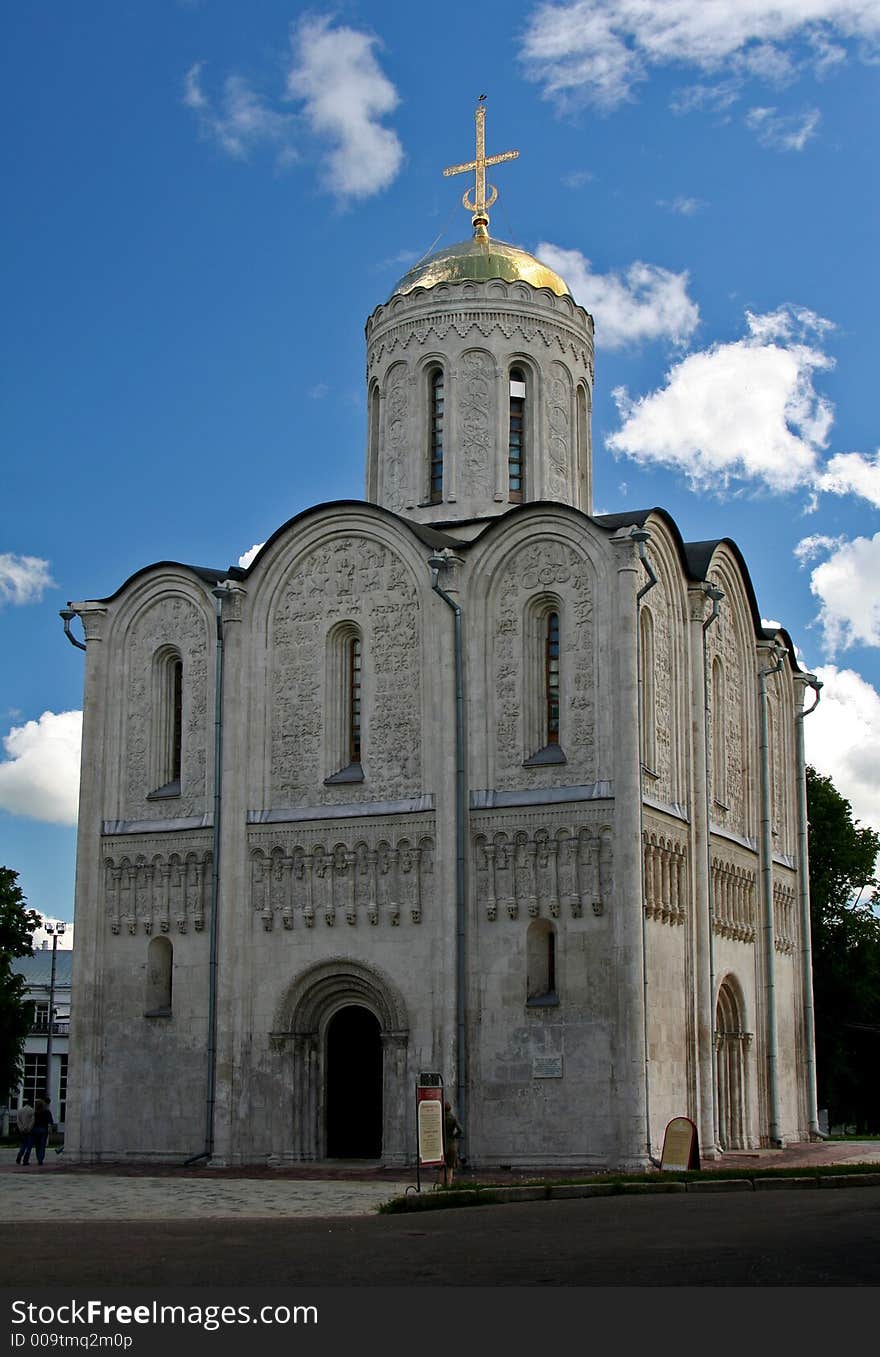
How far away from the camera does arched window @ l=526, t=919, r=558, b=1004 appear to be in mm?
24688

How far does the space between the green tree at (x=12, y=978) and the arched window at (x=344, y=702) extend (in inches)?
667

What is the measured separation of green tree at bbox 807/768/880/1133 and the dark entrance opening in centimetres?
1697

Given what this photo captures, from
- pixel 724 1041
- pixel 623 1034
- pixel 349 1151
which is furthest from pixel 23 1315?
pixel 724 1041

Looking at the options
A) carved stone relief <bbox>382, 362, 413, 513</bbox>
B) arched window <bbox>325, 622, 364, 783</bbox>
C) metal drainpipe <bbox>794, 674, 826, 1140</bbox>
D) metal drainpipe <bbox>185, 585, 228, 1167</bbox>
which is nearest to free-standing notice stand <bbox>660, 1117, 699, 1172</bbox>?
arched window <bbox>325, 622, 364, 783</bbox>

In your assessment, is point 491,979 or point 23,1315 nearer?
point 23,1315

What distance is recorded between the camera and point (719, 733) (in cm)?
2961

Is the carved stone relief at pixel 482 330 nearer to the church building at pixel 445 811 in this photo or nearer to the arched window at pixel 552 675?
the church building at pixel 445 811

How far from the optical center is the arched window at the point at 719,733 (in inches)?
1152

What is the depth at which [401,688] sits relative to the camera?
2659 centimetres

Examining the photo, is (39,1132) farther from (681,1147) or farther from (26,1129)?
(681,1147)

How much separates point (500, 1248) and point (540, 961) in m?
12.0

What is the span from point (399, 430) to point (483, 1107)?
12.2 m

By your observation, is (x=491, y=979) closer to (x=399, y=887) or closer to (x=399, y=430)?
(x=399, y=887)

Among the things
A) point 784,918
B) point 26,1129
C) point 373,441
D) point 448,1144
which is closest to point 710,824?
point 784,918
